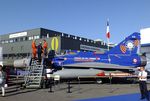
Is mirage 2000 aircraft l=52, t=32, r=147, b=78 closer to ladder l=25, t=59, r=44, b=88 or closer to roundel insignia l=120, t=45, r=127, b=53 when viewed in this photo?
roundel insignia l=120, t=45, r=127, b=53

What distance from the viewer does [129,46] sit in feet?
86.3

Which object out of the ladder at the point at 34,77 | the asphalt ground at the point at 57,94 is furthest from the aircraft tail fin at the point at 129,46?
the ladder at the point at 34,77

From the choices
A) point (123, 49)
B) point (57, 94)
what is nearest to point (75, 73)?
point (123, 49)

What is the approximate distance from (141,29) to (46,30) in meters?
31.6

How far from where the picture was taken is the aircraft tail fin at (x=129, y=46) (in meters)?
26.1

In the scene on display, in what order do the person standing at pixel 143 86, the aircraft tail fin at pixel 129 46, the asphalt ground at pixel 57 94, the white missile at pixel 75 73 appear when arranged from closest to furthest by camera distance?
the person standing at pixel 143 86
the asphalt ground at pixel 57 94
the white missile at pixel 75 73
the aircraft tail fin at pixel 129 46

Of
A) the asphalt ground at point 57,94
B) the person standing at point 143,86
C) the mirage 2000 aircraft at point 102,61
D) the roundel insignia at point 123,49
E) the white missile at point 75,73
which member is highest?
the roundel insignia at point 123,49

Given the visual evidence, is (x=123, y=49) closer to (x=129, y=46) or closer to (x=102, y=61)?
(x=129, y=46)

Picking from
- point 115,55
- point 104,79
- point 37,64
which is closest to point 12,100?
point 37,64

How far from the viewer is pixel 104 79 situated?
24.2 m

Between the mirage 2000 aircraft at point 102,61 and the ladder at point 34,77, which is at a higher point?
the mirage 2000 aircraft at point 102,61

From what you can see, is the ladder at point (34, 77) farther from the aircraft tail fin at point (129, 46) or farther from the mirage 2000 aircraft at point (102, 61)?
the aircraft tail fin at point (129, 46)

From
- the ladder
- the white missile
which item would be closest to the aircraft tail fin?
the white missile

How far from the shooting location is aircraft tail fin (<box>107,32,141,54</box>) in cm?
2608
